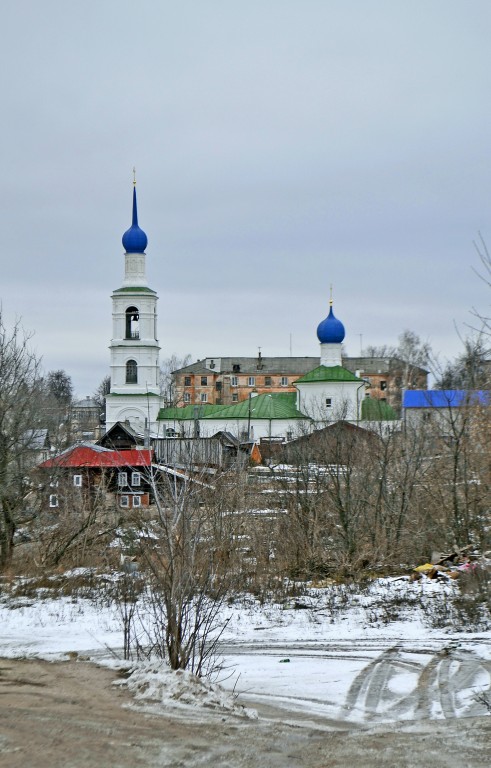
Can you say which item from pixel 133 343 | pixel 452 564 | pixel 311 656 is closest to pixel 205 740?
pixel 311 656

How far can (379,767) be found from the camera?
6254 millimetres

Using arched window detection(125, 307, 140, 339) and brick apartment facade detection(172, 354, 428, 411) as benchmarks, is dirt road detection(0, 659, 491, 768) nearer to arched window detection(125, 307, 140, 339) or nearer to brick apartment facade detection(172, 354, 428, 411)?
arched window detection(125, 307, 140, 339)

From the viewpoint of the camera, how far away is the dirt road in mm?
6344

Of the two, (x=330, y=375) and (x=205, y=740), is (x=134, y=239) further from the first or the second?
(x=205, y=740)

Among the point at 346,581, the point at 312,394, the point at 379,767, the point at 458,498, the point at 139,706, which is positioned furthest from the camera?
the point at 312,394

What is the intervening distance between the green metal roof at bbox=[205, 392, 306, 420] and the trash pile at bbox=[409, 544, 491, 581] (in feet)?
160

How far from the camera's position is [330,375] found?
6581 cm

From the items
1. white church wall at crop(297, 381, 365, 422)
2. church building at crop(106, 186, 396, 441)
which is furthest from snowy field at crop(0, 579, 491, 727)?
white church wall at crop(297, 381, 365, 422)

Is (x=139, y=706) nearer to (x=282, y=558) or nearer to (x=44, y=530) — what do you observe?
(x=282, y=558)

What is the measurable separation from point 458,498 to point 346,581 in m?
3.04

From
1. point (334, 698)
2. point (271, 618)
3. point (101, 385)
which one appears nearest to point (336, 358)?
point (101, 385)

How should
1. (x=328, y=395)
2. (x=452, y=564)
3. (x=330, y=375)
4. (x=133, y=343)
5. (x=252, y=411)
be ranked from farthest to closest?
(x=252, y=411) < (x=330, y=375) < (x=328, y=395) < (x=133, y=343) < (x=452, y=564)

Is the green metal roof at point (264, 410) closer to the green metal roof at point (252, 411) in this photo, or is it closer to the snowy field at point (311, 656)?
the green metal roof at point (252, 411)

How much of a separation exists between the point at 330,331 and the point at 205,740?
201ft
